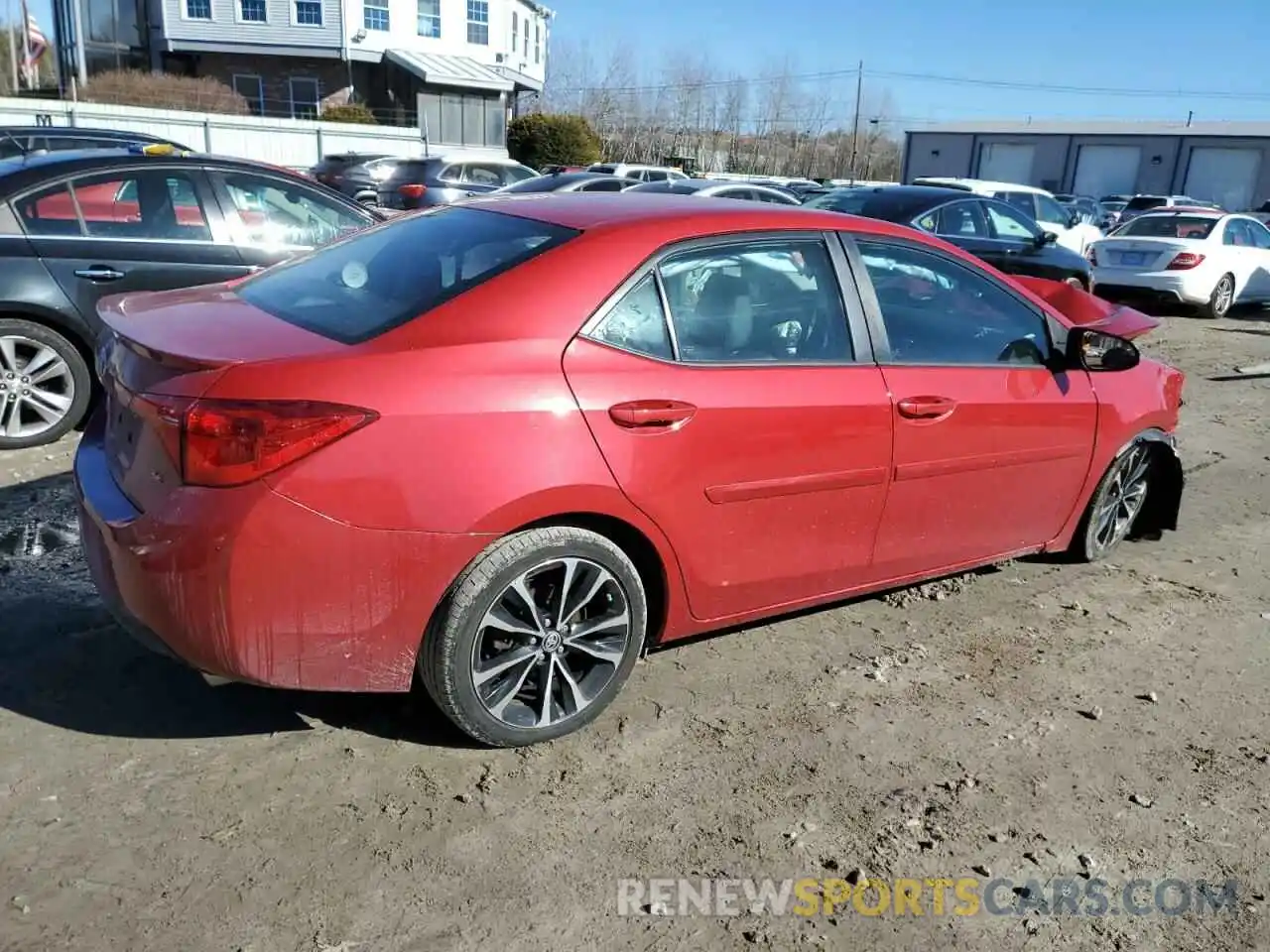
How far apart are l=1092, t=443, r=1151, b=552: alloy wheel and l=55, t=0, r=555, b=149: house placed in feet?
135

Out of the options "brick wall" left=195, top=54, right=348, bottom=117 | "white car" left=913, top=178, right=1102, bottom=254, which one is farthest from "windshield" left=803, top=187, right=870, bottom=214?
"brick wall" left=195, top=54, right=348, bottom=117

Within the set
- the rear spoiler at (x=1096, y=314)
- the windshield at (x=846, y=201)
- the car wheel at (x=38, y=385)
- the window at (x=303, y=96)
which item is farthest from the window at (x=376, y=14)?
the rear spoiler at (x=1096, y=314)

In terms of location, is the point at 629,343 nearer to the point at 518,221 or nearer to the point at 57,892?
the point at 518,221

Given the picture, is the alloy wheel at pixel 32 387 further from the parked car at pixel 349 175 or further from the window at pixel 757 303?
the parked car at pixel 349 175

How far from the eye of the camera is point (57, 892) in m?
2.57

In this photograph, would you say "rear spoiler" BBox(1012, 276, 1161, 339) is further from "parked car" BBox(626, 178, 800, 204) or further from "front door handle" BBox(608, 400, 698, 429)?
"parked car" BBox(626, 178, 800, 204)

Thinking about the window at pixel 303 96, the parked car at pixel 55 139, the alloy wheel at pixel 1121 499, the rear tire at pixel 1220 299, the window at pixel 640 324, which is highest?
the window at pixel 303 96

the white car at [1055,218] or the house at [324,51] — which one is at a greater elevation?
the house at [324,51]

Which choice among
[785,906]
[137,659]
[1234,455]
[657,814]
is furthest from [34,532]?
[1234,455]

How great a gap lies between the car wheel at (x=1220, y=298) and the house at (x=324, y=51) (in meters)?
34.4

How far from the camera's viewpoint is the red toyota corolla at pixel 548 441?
9.12 ft

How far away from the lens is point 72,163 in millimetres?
6023

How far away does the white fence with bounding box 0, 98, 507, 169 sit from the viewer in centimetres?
2852

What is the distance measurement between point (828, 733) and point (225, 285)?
2.66m
